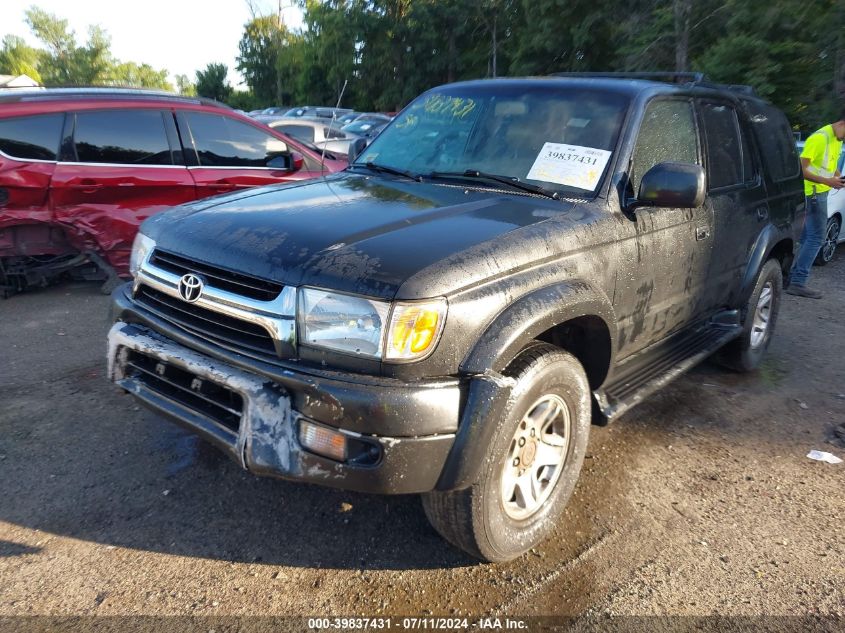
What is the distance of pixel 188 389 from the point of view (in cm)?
262

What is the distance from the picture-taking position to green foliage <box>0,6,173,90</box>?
74.4 metres

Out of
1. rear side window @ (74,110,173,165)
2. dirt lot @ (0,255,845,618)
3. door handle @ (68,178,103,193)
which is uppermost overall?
rear side window @ (74,110,173,165)

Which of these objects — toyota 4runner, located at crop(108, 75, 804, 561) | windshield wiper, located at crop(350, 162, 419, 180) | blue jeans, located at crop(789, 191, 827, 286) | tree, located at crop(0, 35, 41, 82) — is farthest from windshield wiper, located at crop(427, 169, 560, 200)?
tree, located at crop(0, 35, 41, 82)

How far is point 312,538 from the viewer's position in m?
2.85

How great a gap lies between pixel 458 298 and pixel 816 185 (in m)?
5.98

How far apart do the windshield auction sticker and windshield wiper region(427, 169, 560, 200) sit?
7 cm

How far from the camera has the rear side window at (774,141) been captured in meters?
4.48

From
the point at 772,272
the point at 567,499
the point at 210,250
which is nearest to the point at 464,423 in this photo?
the point at 567,499

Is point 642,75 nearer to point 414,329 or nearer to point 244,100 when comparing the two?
point 414,329

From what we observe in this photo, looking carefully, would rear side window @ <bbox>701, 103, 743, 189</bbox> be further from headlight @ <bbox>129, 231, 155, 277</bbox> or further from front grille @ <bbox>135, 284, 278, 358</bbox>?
headlight @ <bbox>129, 231, 155, 277</bbox>

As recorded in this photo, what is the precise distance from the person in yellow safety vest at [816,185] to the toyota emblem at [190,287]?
18.3 ft

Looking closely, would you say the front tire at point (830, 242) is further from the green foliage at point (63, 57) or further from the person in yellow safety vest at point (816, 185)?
the green foliage at point (63, 57)

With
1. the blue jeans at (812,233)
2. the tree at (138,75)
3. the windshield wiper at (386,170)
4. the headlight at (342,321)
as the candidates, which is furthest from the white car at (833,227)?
the tree at (138,75)

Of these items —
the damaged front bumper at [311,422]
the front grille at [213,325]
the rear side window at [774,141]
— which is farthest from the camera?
the rear side window at [774,141]
